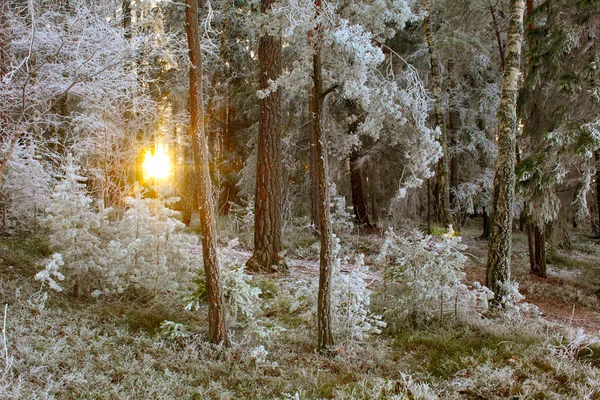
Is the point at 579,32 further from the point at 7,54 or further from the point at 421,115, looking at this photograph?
the point at 7,54

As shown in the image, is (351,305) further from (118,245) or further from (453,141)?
(453,141)

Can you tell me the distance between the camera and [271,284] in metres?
6.81

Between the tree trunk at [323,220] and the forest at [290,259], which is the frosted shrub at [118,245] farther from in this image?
the tree trunk at [323,220]

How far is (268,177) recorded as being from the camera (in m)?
7.78

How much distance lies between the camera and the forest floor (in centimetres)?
354

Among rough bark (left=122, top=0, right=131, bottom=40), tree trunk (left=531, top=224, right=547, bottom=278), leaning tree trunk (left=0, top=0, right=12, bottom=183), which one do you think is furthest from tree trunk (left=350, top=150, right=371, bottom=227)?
leaning tree trunk (left=0, top=0, right=12, bottom=183)

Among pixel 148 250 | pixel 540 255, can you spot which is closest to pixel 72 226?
pixel 148 250

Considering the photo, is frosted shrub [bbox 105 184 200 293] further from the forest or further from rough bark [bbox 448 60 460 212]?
rough bark [bbox 448 60 460 212]

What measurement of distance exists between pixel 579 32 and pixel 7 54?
10482 millimetres

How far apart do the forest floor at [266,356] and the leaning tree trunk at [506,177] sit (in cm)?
81

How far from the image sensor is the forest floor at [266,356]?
3539mm

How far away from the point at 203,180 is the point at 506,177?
479 cm

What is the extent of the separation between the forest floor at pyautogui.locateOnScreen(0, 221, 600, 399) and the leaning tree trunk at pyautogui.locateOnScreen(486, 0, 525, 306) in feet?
2.66

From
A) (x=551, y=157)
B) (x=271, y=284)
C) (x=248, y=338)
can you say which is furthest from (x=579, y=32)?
(x=248, y=338)
